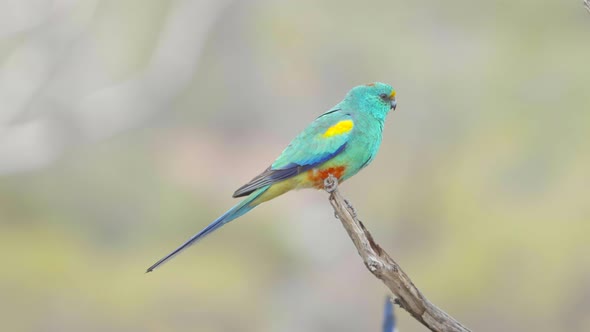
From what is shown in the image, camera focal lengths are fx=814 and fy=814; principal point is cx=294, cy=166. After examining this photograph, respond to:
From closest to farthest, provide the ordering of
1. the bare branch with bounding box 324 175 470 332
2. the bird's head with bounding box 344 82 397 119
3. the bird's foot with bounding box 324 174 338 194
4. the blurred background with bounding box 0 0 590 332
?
the bare branch with bounding box 324 175 470 332 < the bird's foot with bounding box 324 174 338 194 < the bird's head with bounding box 344 82 397 119 < the blurred background with bounding box 0 0 590 332

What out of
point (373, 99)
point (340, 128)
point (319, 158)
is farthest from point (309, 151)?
point (373, 99)

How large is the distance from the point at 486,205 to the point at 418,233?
117cm

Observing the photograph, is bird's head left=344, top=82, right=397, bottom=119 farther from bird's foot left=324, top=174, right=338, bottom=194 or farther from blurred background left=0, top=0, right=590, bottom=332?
blurred background left=0, top=0, right=590, bottom=332

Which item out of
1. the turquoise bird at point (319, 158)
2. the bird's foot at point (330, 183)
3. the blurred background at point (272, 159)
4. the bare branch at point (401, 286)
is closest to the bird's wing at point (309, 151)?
the turquoise bird at point (319, 158)

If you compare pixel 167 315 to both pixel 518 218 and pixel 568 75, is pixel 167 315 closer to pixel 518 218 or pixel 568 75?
pixel 518 218

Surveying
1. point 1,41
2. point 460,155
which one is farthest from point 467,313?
point 1,41

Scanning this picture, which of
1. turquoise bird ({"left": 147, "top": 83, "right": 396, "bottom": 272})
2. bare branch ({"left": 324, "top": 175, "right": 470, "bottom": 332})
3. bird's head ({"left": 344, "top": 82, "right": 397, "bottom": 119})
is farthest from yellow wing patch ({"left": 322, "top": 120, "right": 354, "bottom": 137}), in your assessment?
bare branch ({"left": 324, "top": 175, "right": 470, "bottom": 332})

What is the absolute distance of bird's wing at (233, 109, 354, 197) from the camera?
17.4ft

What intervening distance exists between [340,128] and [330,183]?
0.47 meters

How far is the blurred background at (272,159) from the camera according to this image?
12.6 meters

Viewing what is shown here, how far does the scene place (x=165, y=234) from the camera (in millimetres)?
13375

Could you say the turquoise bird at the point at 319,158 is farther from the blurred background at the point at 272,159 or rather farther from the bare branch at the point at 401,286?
the blurred background at the point at 272,159

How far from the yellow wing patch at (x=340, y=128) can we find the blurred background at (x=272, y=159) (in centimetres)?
718

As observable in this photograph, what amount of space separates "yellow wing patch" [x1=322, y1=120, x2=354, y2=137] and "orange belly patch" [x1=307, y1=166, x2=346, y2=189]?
9.1 inches
